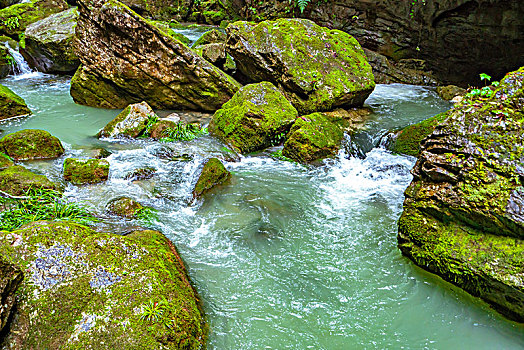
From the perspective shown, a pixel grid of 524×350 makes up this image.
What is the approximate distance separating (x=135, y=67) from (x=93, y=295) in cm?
837

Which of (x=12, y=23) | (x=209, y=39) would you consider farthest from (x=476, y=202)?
(x=12, y=23)

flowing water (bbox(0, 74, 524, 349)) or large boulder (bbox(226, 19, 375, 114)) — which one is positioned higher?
large boulder (bbox(226, 19, 375, 114))

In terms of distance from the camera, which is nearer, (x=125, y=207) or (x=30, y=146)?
(x=125, y=207)

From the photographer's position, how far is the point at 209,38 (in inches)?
591

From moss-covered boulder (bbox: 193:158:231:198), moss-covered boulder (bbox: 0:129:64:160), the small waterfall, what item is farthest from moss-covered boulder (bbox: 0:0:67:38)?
moss-covered boulder (bbox: 193:158:231:198)

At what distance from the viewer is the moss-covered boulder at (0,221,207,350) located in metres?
2.66

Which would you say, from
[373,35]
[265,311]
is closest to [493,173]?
[265,311]

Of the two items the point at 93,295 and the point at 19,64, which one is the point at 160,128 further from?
the point at 19,64

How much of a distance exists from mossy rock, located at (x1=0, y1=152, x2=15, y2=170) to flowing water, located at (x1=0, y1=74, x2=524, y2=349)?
343mm

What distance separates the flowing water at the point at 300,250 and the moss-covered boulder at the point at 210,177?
0.20 metres

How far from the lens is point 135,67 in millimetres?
9727

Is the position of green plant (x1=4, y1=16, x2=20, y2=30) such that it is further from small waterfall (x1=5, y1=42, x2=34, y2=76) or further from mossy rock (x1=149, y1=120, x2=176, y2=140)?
mossy rock (x1=149, y1=120, x2=176, y2=140)

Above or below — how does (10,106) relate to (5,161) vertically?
above

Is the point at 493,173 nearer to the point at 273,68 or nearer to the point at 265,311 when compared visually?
the point at 265,311
